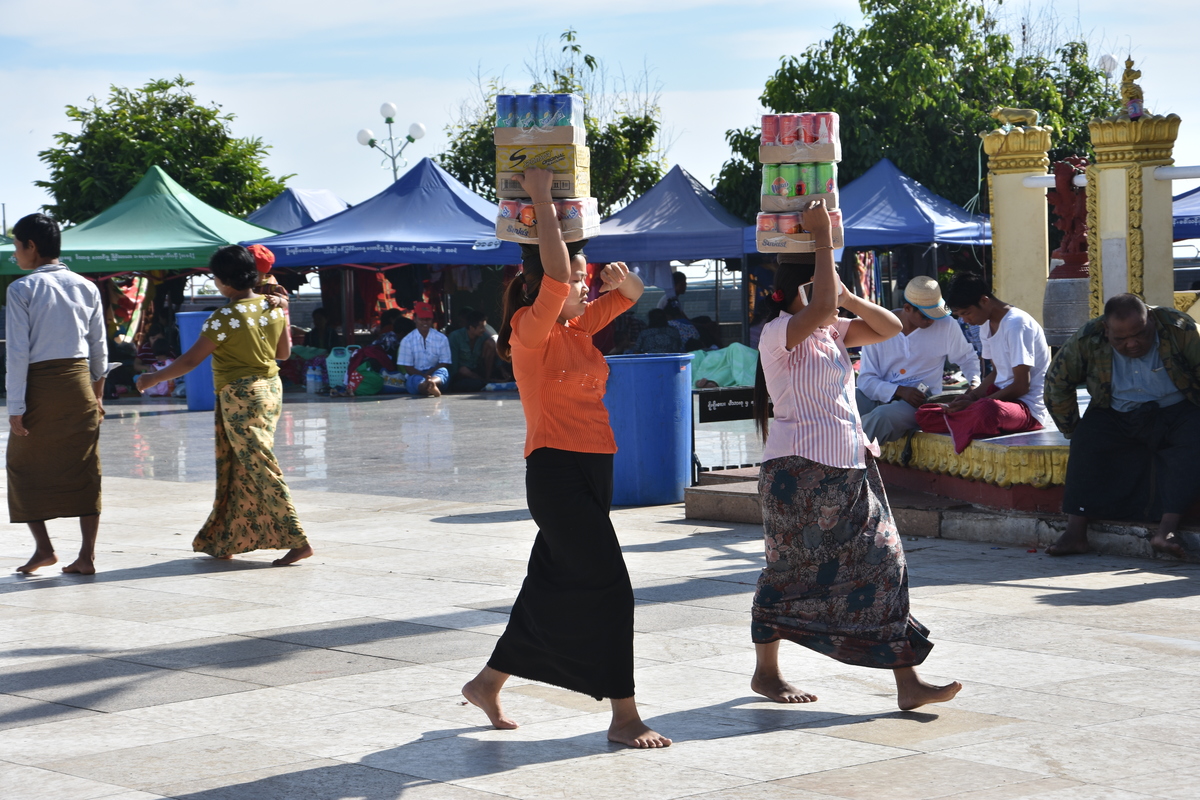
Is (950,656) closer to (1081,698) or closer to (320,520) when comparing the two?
(1081,698)

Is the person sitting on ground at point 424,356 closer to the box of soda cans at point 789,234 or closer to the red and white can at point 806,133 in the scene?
the red and white can at point 806,133

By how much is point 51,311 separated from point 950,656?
4.86 m

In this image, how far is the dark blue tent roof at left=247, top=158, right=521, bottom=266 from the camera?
22.9 meters

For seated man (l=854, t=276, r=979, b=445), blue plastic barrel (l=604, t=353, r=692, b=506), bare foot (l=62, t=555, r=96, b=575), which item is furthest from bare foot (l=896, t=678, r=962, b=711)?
blue plastic barrel (l=604, t=353, r=692, b=506)

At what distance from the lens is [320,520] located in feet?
31.1

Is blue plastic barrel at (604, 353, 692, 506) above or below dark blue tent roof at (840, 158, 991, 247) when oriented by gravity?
below

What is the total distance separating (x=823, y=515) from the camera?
465 centimetres

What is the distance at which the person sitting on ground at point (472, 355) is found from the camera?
2233 centimetres

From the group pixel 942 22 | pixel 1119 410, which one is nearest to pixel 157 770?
pixel 1119 410

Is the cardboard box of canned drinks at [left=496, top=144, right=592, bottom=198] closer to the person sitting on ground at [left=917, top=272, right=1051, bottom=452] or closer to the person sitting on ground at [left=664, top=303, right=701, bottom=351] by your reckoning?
the person sitting on ground at [left=917, top=272, right=1051, bottom=452]

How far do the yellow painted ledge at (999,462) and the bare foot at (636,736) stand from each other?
410 centimetres

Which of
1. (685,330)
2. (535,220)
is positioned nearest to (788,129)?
(535,220)

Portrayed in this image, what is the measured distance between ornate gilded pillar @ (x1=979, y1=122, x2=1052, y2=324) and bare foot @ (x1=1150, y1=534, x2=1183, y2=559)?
4.68 meters

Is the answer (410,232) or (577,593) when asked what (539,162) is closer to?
(577,593)
